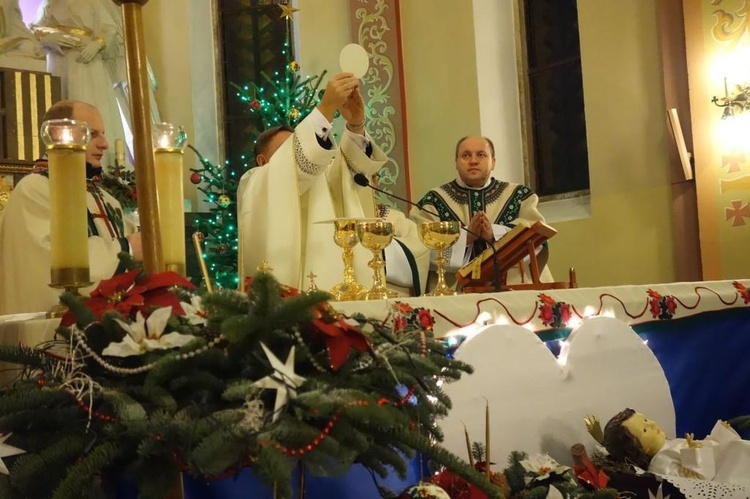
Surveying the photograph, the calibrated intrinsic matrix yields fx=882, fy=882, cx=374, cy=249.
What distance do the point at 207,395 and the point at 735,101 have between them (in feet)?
13.9

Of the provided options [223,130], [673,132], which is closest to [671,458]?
[673,132]

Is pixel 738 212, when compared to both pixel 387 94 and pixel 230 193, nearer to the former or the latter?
pixel 387 94

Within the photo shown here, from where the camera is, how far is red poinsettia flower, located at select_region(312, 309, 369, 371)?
120cm

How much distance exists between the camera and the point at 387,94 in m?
6.65

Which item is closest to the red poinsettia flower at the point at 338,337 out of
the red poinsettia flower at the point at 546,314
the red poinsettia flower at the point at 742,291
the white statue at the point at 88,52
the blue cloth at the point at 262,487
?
the blue cloth at the point at 262,487

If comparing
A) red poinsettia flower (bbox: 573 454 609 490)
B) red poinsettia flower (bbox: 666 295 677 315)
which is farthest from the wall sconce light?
red poinsettia flower (bbox: 573 454 609 490)

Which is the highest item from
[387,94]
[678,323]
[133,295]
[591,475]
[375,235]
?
[387,94]

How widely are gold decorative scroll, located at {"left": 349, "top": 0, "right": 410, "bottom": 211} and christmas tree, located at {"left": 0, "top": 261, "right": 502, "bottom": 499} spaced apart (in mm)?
5262

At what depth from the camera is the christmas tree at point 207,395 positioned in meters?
1.09

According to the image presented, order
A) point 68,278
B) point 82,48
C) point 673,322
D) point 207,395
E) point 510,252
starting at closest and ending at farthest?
point 207,395 → point 68,278 → point 510,252 → point 673,322 → point 82,48

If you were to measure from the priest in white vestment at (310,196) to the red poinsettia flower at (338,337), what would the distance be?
1529mm

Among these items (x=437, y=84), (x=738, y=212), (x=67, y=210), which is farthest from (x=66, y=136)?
(x=437, y=84)

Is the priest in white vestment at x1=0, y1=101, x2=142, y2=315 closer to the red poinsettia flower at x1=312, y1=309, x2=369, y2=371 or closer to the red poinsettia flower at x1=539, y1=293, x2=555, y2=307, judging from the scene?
the red poinsettia flower at x1=539, y1=293, x2=555, y2=307

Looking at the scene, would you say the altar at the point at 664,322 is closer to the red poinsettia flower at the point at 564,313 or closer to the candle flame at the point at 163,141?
the red poinsettia flower at the point at 564,313
